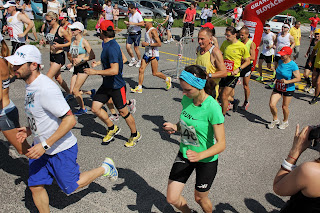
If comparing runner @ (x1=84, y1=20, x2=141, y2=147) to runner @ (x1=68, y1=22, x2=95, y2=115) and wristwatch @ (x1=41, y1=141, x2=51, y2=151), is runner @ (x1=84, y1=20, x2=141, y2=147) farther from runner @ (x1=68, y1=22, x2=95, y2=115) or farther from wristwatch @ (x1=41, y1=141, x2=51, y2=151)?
wristwatch @ (x1=41, y1=141, x2=51, y2=151)

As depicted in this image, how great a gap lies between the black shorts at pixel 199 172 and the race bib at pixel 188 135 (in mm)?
208

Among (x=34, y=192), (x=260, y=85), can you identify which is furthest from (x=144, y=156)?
(x=260, y=85)

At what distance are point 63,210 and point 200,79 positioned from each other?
7.85 feet

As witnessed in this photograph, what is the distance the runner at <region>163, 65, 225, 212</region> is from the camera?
2.81m

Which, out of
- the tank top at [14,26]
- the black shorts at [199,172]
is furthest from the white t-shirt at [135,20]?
the black shorts at [199,172]

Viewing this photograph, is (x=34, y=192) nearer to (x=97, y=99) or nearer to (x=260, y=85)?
(x=97, y=99)

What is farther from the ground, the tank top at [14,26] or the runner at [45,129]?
the tank top at [14,26]

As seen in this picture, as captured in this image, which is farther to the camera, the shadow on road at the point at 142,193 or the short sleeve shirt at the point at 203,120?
the shadow on road at the point at 142,193

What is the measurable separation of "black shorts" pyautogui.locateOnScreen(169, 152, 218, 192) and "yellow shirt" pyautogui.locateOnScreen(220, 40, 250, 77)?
364 centimetres

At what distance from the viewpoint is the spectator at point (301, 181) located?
1900 mm

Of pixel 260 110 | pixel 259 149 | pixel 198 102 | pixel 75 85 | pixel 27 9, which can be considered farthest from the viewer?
pixel 27 9

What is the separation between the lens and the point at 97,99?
4922mm

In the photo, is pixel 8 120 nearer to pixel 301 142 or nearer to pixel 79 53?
pixel 79 53

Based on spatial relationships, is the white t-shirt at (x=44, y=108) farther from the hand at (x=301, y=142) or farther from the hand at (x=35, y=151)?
the hand at (x=301, y=142)
